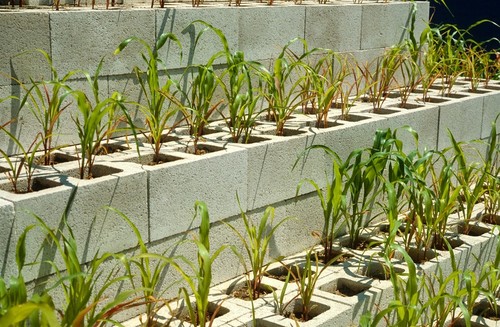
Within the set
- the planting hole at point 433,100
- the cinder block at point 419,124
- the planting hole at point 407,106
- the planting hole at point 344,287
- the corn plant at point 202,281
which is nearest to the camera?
the corn plant at point 202,281

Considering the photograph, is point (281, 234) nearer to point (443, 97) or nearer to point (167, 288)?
point (167, 288)

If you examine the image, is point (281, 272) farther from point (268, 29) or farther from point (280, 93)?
point (268, 29)

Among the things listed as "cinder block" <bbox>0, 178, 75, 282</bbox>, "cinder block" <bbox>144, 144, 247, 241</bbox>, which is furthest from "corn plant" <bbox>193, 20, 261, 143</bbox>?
"cinder block" <bbox>0, 178, 75, 282</bbox>

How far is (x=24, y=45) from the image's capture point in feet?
13.5

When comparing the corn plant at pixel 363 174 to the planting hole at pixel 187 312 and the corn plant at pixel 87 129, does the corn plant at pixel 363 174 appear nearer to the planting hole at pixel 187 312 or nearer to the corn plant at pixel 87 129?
the planting hole at pixel 187 312

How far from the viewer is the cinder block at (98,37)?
4.27 meters

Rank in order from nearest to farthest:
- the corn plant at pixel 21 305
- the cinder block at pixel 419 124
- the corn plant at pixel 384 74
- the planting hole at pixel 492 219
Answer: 1. the corn plant at pixel 21 305
2. the planting hole at pixel 492 219
3. the cinder block at pixel 419 124
4. the corn plant at pixel 384 74

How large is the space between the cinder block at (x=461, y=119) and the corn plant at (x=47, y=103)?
8.89 feet

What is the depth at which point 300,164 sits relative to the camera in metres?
4.56

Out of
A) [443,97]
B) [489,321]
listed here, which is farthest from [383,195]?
[443,97]

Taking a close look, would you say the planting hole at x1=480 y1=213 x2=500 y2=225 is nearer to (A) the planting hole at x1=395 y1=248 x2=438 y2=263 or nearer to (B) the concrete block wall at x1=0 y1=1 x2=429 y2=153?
(A) the planting hole at x1=395 y1=248 x2=438 y2=263

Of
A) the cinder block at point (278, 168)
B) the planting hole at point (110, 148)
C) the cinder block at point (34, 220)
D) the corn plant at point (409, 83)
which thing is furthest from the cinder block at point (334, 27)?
the cinder block at point (34, 220)

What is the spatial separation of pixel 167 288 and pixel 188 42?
5.89 ft

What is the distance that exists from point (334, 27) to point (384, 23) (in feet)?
2.25
